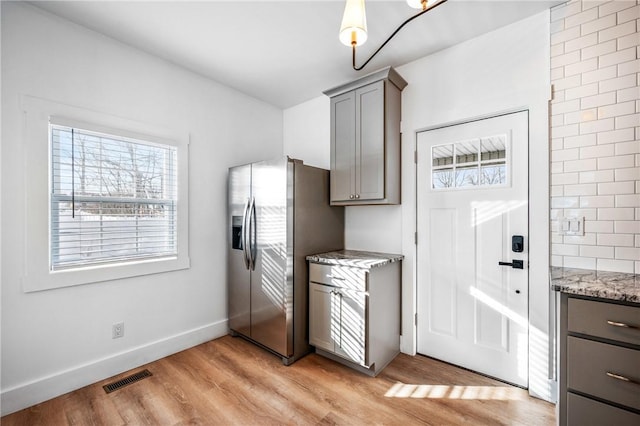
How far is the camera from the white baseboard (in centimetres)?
194

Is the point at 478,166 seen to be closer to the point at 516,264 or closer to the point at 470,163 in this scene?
the point at 470,163

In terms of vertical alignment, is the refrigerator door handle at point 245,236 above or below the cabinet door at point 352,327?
above

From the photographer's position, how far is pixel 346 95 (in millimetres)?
2787

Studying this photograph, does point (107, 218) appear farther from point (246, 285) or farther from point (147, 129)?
point (246, 285)

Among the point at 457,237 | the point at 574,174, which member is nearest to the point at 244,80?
the point at 457,237

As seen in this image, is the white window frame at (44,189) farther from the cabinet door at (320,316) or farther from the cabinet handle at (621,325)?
the cabinet handle at (621,325)

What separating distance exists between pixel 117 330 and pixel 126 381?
40 cm

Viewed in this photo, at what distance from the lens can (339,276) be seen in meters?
2.49

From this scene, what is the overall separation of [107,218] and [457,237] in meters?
2.95

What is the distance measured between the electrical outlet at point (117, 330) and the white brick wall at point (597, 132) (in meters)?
3.38

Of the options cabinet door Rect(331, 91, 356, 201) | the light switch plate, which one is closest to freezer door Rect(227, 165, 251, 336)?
cabinet door Rect(331, 91, 356, 201)

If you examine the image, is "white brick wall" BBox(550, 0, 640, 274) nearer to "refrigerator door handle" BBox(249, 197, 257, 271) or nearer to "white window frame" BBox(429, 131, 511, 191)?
"white window frame" BBox(429, 131, 511, 191)

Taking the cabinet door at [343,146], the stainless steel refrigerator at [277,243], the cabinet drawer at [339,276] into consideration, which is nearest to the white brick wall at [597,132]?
the cabinet drawer at [339,276]

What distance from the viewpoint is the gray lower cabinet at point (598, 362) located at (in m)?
1.30
